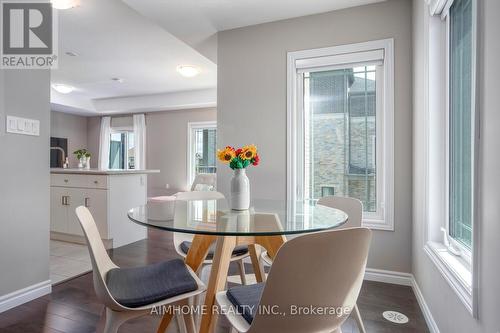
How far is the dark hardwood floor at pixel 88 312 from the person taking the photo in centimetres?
188

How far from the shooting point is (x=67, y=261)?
318 cm

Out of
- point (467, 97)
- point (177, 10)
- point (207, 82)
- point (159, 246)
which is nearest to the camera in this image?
point (467, 97)

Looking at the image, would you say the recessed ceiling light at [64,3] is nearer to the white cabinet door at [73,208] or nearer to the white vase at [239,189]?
the white cabinet door at [73,208]

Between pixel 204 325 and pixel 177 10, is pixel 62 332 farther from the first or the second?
pixel 177 10

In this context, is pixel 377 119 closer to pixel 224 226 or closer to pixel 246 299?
pixel 224 226

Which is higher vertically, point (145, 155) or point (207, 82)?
point (207, 82)

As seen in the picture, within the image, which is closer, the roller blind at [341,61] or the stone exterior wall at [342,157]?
the roller blind at [341,61]

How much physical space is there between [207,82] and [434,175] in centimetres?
508

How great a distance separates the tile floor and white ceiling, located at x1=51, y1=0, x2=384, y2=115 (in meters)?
2.49

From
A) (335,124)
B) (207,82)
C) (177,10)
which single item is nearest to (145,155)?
(207,82)

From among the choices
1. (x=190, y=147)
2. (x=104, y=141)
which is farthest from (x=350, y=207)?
(x=104, y=141)

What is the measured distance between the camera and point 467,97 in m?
1.55
